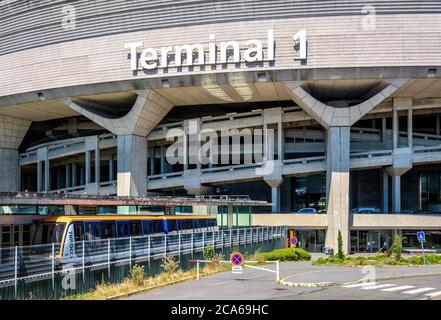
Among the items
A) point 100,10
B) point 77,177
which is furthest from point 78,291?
point 77,177

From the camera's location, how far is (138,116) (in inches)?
2299

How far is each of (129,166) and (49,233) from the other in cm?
3297

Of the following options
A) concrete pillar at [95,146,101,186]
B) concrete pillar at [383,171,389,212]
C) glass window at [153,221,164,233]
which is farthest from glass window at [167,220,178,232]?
concrete pillar at [383,171,389,212]

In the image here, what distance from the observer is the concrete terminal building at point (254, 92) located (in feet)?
169

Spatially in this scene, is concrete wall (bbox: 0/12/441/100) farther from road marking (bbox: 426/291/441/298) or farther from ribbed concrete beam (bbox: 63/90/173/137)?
road marking (bbox: 426/291/441/298)

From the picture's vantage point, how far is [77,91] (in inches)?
2282

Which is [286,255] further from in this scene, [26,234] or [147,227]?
[26,234]

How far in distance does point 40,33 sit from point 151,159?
18.1 m

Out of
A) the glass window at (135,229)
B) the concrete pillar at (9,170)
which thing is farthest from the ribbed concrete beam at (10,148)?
the glass window at (135,229)

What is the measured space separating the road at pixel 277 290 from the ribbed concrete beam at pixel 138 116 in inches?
1217

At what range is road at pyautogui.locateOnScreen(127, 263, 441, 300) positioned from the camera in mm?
21797

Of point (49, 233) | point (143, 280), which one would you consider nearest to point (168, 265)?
point (143, 280)

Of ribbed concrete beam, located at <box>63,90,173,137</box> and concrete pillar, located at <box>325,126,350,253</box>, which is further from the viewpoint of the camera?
ribbed concrete beam, located at <box>63,90,173,137</box>

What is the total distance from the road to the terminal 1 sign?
26.7 metres
